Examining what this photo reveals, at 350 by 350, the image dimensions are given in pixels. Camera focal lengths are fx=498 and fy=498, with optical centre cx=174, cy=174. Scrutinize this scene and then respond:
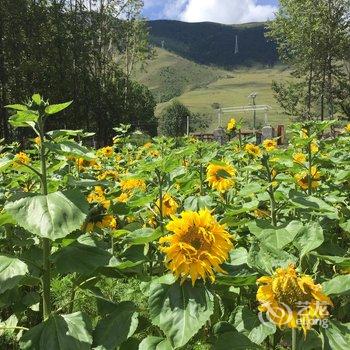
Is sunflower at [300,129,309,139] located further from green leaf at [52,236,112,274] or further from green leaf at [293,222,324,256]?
green leaf at [52,236,112,274]

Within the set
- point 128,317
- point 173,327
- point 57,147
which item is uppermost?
point 57,147

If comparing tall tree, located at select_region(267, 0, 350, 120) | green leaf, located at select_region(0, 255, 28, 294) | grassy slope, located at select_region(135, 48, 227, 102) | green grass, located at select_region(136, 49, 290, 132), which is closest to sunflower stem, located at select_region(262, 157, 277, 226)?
green leaf, located at select_region(0, 255, 28, 294)

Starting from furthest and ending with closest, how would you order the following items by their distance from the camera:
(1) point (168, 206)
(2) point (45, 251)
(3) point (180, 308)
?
(1) point (168, 206)
(2) point (45, 251)
(3) point (180, 308)

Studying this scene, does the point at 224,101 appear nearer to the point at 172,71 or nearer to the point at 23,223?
the point at 172,71

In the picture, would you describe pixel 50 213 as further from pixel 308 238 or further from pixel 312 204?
pixel 312 204

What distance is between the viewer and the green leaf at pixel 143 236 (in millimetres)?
1950

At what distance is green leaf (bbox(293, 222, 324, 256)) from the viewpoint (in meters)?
1.80

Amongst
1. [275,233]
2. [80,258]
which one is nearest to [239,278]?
[275,233]

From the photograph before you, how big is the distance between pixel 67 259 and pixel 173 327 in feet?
1.69

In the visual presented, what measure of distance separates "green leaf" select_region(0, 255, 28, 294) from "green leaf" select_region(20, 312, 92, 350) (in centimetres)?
19

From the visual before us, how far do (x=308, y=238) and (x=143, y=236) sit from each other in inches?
25.5

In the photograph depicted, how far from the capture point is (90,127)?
3077 cm

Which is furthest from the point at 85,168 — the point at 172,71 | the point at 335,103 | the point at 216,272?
the point at 172,71

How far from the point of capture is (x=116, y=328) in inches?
70.9
